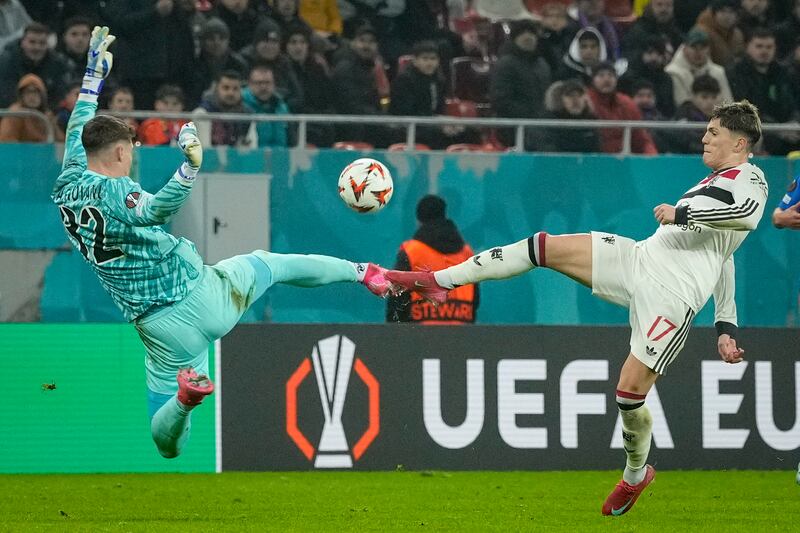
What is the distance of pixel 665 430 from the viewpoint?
36.8 ft

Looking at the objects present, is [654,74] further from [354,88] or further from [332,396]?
[332,396]

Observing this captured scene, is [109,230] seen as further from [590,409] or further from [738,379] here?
[738,379]

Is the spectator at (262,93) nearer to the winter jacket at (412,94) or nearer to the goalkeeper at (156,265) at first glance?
the winter jacket at (412,94)

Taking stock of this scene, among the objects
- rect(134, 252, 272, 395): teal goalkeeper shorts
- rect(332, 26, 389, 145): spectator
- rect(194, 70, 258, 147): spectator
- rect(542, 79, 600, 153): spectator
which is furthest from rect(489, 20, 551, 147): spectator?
rect(134, 252, 272, 395): teal goalkeeper shorts

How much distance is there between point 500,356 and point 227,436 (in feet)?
7.61

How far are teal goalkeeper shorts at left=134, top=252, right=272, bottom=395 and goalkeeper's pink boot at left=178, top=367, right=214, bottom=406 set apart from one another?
0.87 feet

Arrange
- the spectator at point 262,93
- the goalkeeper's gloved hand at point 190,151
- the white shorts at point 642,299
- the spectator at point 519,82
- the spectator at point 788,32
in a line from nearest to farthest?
1. the goalkeeper's gloved hand at point 190,151
2. the white shorts at point 642,299
3. the spectator at point 262,93
4. the spectator at point 519,82
5. the spectator at point 788,32

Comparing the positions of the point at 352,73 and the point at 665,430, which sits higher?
the point at 352,73

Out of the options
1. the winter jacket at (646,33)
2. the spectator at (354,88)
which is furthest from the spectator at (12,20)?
the winter jacket at (646,33)

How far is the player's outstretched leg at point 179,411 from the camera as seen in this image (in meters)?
7.12

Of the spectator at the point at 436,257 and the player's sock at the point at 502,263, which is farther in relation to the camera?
the spectator at the point at 436,257

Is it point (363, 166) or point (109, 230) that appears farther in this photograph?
point (363, 166)

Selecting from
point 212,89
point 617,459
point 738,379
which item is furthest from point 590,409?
point 212,89

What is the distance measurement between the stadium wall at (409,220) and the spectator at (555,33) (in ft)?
7.18
